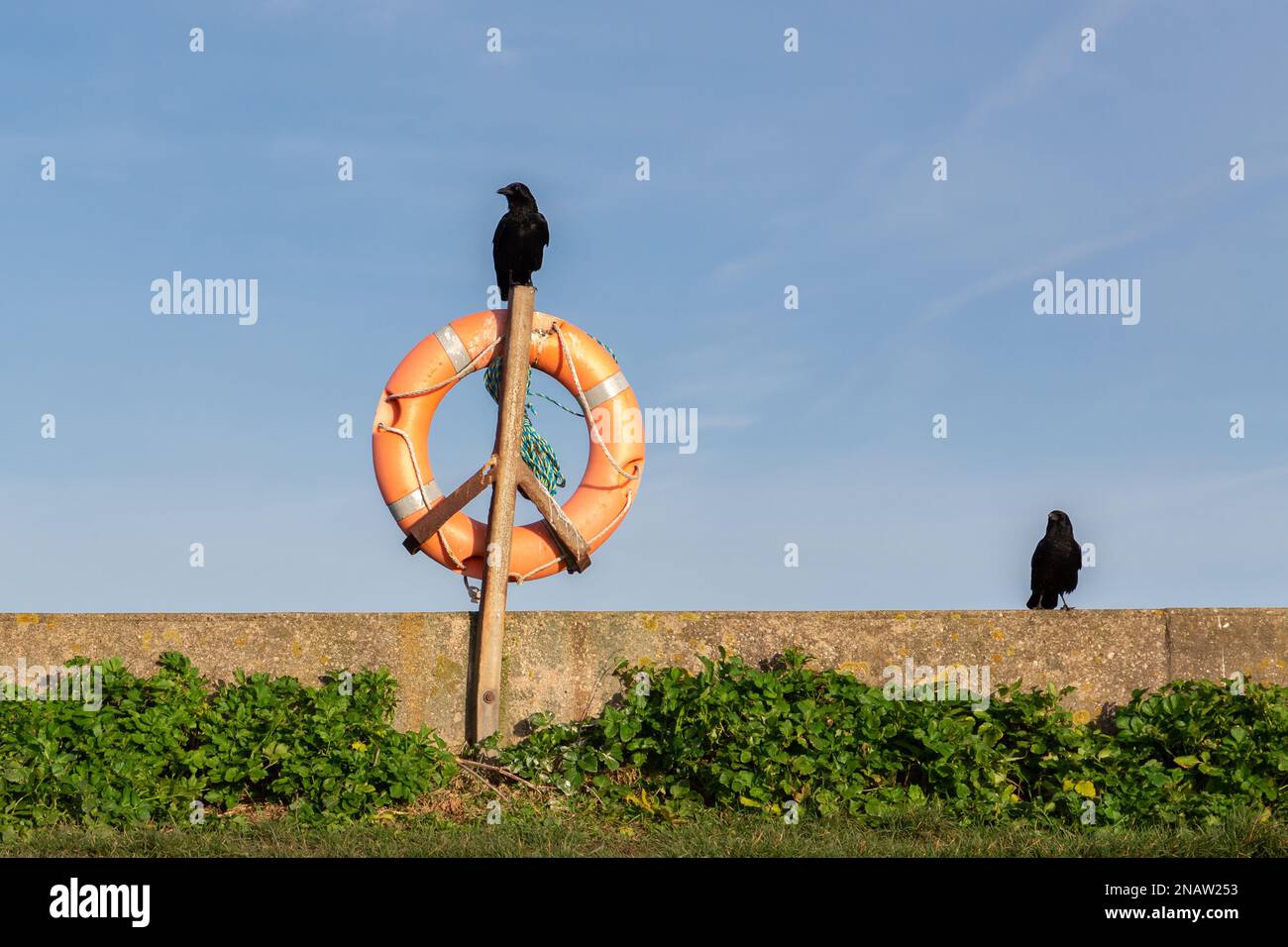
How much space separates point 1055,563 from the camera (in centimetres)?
678

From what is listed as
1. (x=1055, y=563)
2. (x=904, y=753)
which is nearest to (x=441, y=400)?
(x=904, y=753)

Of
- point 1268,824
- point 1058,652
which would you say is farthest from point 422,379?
point 1268,824

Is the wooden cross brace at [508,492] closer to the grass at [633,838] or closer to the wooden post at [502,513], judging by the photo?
the wooden post at [502,513]

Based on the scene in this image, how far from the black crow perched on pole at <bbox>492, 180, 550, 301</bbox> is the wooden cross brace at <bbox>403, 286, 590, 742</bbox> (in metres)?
0.15

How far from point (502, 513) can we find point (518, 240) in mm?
1367

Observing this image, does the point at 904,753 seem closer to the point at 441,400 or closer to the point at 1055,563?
the point at 1055,563

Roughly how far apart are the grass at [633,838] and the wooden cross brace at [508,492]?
3.59 feet

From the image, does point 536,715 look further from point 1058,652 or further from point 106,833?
point 1058,652

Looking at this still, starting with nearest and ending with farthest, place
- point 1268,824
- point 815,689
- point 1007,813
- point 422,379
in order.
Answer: point 1268,824 < point 1007,813 < point 815,689 < point 422,379

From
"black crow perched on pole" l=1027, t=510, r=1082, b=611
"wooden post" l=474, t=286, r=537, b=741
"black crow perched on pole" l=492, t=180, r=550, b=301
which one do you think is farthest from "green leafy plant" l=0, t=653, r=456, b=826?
"black crow perched on pole" l=1027, t=510, r=1082, b=611

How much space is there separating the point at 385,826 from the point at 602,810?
0.90m

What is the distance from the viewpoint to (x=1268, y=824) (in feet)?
16.9

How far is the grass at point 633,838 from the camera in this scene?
4879mm

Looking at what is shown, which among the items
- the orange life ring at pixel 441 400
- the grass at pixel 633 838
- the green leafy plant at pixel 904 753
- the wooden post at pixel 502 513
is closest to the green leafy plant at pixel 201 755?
the grass at pixel 633 838
